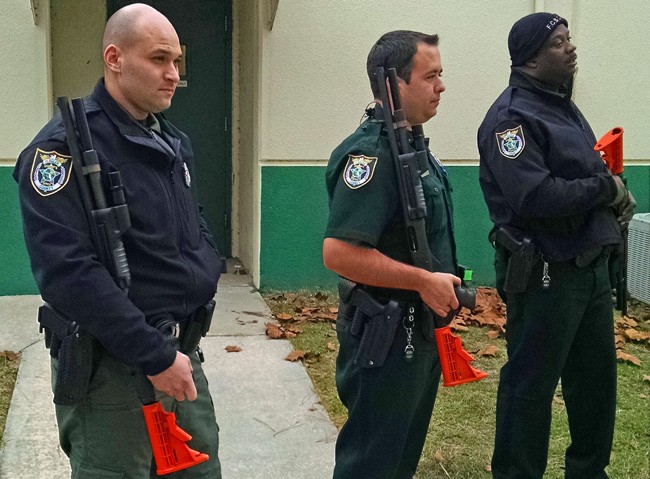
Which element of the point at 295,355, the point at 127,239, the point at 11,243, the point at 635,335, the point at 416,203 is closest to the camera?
the point at 127,239

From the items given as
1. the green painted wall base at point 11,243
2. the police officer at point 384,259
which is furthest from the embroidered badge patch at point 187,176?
the green painted wall base at point 11,243

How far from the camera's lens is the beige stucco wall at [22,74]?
6547 millimetres

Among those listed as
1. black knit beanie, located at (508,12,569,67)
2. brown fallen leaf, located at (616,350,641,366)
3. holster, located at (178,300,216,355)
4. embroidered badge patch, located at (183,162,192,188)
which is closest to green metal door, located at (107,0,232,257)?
brown fallen leaf, located at (616,350,641,366)

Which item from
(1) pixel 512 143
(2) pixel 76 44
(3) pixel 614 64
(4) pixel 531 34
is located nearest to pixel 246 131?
(2) pixel 76 44

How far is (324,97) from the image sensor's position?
23.1ft

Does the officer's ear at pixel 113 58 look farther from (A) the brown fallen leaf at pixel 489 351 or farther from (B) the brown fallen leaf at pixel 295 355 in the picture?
(A) the brown fallen leaf at pixel 489 351

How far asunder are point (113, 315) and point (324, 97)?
494 cm

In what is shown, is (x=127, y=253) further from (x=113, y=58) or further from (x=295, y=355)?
(x=295, y=355)

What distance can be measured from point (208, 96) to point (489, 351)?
146 inches

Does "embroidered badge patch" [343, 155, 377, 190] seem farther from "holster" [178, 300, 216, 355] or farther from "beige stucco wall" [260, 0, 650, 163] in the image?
"beige stucco wall" [260, 0, 650, 163]

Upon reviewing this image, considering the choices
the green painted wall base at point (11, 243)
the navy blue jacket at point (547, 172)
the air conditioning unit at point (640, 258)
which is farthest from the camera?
the air conditioning unit at point (640, 258)

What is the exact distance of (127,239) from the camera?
2.48 metres

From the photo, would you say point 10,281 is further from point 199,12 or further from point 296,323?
point 199,12

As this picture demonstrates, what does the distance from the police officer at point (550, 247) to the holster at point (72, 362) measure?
6.06 ft
